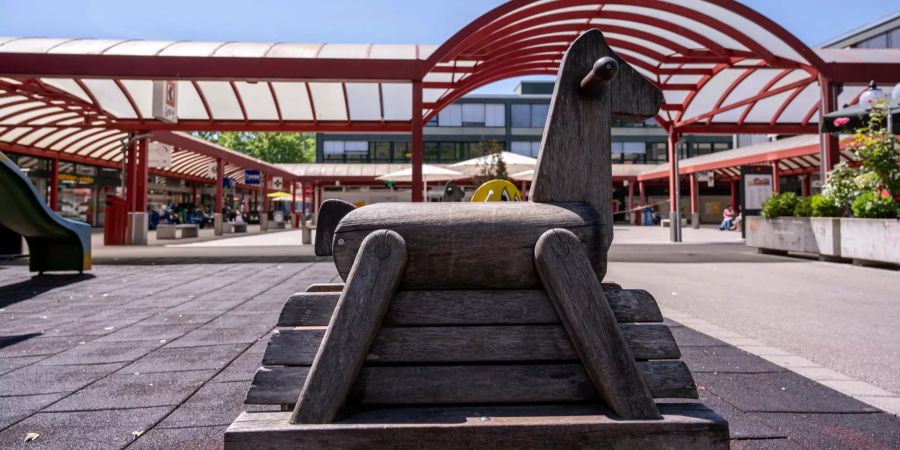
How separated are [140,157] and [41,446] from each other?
13609 mm

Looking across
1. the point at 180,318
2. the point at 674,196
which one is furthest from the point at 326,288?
the point at 674,196

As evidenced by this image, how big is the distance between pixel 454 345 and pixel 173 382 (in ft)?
6.45

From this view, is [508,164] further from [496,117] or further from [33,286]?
[496,117]

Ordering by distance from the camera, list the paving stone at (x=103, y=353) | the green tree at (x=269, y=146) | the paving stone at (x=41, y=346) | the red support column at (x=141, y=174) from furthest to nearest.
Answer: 1. the green tree at (x=269, y=146)
2. the red support column at (x=141, y=174)
3. the paving stone at (x=41, y=346)
4. the paving stone at (x=103, y=353)

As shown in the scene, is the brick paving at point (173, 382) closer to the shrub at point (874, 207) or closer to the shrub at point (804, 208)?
the shrub at point (874, 207)

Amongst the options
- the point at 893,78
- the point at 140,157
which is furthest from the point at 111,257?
the point at 893,78

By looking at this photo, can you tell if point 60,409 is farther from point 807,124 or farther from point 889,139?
point 807,124

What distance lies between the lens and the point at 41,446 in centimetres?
185

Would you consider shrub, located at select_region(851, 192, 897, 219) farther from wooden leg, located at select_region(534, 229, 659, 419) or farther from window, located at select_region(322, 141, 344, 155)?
window, located at select_region(322, 141, 344, 155)

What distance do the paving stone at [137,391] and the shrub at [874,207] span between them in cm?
1007

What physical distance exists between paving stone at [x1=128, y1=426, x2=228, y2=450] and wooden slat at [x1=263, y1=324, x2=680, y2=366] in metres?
0.69

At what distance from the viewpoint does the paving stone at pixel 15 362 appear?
283 cm

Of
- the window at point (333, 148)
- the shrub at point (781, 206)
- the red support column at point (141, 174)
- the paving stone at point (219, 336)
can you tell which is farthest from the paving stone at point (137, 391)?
the window at point (333, 148)

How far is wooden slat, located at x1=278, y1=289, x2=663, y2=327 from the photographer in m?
1.46
